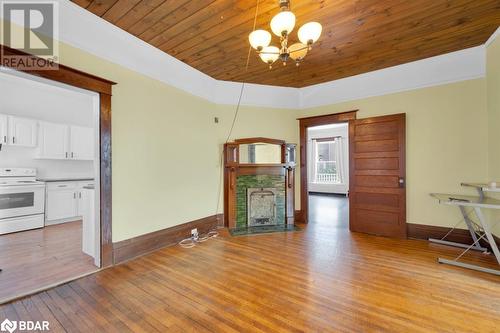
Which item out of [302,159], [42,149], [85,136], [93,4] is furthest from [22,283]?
[302,159]

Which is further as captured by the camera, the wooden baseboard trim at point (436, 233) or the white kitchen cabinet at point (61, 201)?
the white kitchen cabinet at point (61, 201)

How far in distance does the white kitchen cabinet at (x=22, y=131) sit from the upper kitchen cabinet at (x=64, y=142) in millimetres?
128

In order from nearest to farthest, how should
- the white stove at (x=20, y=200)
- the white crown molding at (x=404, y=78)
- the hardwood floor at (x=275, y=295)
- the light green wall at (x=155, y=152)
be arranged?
the hardwood floor at (x=275, y=295)
the light green wall at (x=155, y=152)
the white crown molding at (x=404, y=78)
the white stove at (x=20, y=200)

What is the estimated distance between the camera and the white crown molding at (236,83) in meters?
2.41

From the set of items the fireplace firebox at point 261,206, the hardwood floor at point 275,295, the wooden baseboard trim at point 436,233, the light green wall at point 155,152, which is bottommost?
the hardwood floor at point 275,295

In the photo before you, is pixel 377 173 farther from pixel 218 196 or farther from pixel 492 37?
pixel 218 196

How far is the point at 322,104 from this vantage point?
452cm

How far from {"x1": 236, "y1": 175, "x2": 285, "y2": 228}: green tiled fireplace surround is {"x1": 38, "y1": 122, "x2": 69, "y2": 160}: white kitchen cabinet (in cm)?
407

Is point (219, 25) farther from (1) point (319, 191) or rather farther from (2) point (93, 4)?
(1) point (319, 191)

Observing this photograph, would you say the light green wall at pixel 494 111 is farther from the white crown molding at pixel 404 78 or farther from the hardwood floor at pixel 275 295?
the hardwood floor at pixel 275 295

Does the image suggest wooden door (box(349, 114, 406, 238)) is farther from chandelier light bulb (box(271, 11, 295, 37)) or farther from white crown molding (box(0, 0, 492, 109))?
chandelier light bulb (box(271, 11, 295, 37))

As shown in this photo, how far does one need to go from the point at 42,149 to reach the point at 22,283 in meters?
3.48

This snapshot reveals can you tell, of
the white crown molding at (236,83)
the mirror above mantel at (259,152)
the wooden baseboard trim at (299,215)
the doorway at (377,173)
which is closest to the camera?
the white crown molding at (236,83)

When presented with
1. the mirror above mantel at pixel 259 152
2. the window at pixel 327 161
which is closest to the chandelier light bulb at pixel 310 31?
the mirror above mantel at pixel 259 152
